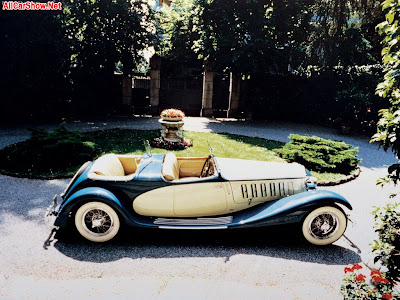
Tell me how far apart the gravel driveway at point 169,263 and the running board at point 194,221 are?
358mm

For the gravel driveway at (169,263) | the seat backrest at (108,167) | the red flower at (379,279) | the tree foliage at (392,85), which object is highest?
the tree foliage at (392,85)

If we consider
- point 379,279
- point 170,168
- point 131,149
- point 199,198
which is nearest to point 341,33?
point 131,149

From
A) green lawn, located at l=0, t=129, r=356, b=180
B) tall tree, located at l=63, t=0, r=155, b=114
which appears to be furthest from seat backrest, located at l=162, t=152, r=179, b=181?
tall tree, located at l=63, t=0, r=155, b=114

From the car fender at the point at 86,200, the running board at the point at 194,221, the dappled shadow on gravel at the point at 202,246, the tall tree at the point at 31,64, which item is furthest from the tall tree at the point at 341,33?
the car fender at the point at 86,200

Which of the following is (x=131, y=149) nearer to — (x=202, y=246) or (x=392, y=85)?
(x=202, y=246)

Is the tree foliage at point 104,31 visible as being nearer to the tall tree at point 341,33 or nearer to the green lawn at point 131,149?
the green lawn at point 131,149

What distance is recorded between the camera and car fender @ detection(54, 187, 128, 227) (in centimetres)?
486

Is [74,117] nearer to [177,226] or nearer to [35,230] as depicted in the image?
[35,230]

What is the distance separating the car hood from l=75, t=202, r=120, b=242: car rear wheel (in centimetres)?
189

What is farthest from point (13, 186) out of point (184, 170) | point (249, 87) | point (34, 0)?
point (249, 87)

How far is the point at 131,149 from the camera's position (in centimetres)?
1046

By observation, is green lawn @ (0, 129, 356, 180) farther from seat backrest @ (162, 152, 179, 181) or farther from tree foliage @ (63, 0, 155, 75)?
tree foliage @ (63, 0, 155, 75)

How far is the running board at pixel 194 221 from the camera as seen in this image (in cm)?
498

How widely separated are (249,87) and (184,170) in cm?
1276
